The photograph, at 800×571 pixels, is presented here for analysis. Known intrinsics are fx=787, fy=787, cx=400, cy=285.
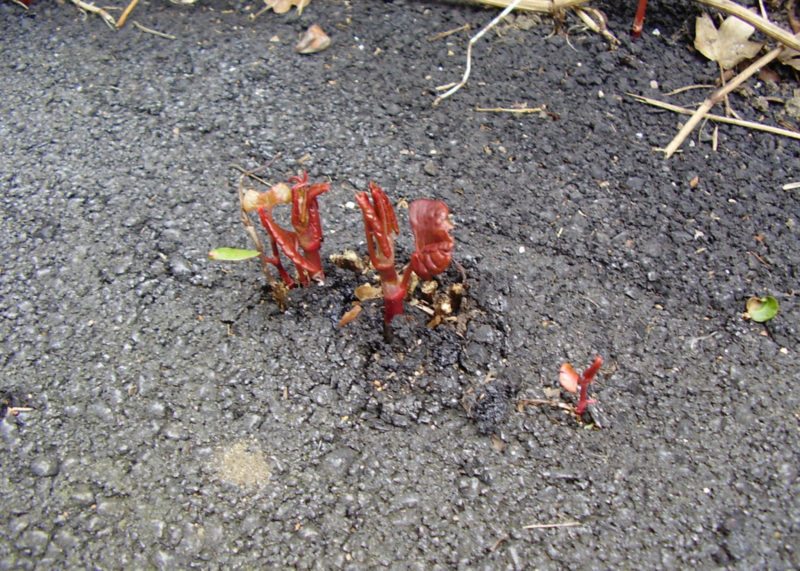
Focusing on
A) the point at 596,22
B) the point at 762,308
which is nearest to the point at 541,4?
the point at 596,22

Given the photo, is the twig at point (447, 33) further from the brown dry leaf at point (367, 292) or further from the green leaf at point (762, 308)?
the green leaf at point (762, 308)

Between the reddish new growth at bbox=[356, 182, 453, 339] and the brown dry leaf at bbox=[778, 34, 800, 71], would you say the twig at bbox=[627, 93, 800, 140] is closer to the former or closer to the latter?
the brown dry leaf at bbox=[778, 34, 800, 71]

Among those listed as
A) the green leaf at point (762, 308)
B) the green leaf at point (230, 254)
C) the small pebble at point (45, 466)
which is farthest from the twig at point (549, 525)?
the small pebble at point (45, 466)

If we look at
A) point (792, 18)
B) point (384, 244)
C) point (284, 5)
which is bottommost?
point (792, 18)

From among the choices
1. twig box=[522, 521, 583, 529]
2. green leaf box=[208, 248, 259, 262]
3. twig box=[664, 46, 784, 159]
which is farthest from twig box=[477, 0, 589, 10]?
twig box=[522, 521, 583, 529]

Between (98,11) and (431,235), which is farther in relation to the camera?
(98,11)

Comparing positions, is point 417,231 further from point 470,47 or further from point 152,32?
point 152,32

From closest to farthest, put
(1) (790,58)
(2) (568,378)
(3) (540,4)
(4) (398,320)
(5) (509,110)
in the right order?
1. (2) (568,378)
2. (4) (398,320)
3. (5) (509,110)
4. (1) (790,58)
5. (3) (540,4)

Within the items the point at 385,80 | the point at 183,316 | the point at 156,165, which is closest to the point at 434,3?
the point at 385,80
